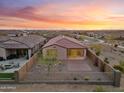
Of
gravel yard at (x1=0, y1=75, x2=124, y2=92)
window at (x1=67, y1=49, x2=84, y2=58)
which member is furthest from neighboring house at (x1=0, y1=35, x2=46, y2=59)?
gravel yard at (x1=0, y1=75, x2=124, y2=92)

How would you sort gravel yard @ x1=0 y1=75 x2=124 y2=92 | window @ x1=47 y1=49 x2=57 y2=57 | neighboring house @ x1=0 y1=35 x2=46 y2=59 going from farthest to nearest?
neighboring house @ x1=0 y1=35 x2=46 y2=59 < window @ x1=47 y1=49 x2=57 y2=57 < gravel yard @ x1=0 y1=75 x2=124 y2=92

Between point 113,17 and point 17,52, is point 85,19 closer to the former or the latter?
point 113,17

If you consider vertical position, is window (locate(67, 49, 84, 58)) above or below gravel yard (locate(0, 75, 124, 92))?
above

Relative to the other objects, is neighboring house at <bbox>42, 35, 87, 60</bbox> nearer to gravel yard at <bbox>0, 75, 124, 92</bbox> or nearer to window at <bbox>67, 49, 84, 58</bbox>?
window at <bbox>67, 49, 84, 58</bbox>

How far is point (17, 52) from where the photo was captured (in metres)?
18.2

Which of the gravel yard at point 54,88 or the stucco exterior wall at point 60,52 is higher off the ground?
the stucco exterior wall at point 60,52

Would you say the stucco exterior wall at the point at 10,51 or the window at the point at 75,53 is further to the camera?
the stucco exterior wall at the point at 10,51

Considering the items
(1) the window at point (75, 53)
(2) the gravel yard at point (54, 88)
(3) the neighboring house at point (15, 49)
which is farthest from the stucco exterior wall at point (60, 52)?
(2) the gravel yard at point (54, 88)

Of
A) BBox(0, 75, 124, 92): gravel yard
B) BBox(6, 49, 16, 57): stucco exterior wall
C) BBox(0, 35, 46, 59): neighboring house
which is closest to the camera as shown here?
BBox(0, 75, 124, 92): gravel yard

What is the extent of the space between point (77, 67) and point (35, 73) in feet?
11.2

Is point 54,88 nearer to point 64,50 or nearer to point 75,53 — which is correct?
point 64,50

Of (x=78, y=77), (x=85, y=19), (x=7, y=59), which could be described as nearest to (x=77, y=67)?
(x=78, y=77)

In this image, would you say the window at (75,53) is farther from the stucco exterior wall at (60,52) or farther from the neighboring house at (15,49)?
the neighboring house at (15,49)

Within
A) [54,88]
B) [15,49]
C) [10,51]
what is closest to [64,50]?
[15,49]
